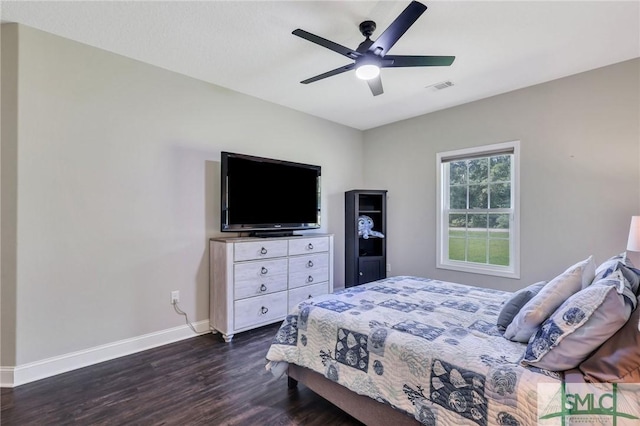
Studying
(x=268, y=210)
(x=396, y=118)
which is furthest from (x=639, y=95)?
(x=268, y=210)

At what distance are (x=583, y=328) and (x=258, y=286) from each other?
100 inches

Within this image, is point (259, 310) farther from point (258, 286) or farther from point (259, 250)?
point (259, 250)

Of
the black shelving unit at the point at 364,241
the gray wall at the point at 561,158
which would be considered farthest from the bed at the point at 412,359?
the black shelving unit at the point at 364,241

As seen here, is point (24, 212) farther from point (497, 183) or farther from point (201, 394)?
point (497, 183)

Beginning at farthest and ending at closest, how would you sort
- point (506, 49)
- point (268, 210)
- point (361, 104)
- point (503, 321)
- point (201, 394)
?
point (361, 104) < point (268, 210) < point (506, 49) < point (201, 394) < point (503, 321)

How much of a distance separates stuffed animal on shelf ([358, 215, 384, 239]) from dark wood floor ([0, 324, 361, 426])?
2.36 m

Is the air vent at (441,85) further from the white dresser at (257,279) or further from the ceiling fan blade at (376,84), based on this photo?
the white dresser at (257,279)

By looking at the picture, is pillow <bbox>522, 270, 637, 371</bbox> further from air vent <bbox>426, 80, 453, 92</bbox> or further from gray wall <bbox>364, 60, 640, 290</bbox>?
air vent <bbox>426, 80, 453, 92</bbox>

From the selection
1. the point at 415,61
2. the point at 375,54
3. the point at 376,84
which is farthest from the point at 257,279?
the point at 415,61

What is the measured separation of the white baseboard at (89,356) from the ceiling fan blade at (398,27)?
2988mm

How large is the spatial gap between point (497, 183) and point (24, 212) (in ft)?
15.0

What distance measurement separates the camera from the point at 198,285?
10.1ft

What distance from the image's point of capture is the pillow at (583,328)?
1.17m

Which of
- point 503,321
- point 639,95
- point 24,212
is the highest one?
point 639,95
